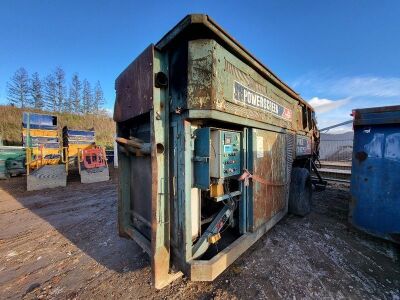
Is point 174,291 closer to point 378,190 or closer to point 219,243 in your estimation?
point 219,243

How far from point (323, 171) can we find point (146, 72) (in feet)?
25.3

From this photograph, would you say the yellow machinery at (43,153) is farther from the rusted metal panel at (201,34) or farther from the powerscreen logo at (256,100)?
the powerscreen logo at (256,100)

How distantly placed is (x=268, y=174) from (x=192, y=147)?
1.68m

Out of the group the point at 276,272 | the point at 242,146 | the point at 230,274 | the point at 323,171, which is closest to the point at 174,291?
the point at 230,274

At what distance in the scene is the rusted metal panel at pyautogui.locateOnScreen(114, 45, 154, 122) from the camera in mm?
2094

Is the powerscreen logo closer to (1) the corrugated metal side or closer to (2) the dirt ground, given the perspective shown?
(1) the corrugated metal side

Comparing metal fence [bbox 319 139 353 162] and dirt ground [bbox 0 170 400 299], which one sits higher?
metal fence [bbox 319 139 353 162]

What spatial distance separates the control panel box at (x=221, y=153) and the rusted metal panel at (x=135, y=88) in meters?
0.84

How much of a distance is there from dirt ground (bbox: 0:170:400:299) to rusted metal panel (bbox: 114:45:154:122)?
2.10 meters

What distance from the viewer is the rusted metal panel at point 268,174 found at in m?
2.84

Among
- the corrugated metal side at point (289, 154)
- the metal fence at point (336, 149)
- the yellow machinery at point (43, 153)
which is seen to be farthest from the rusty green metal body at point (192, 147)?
the metal fence at point (336, 149)

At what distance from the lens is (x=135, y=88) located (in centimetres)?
241

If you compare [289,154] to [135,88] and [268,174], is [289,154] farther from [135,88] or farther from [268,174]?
[135,88]

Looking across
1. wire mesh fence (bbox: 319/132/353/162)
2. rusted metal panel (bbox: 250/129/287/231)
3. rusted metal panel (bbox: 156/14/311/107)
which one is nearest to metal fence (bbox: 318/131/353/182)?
wire mesh fence (bbox: 319/132/353/162)
